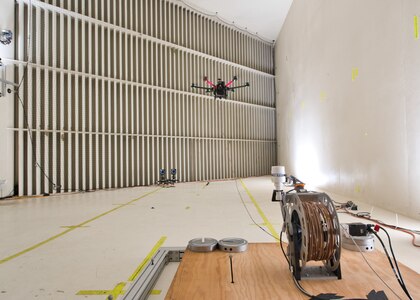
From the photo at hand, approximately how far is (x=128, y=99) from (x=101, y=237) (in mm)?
8082

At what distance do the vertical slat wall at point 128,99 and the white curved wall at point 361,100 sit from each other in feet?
14.4

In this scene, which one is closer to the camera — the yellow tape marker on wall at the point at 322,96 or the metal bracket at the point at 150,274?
the metal bracket at the point at 150,274

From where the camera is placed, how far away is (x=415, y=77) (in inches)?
172

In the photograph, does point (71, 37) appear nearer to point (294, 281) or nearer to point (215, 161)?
point (215, 161)

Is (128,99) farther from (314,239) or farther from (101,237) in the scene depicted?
(314,239)

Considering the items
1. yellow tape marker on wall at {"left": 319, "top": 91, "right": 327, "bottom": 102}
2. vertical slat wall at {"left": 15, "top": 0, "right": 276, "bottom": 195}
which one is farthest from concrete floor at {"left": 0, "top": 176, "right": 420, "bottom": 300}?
yellow tape marker on wall at {"left": 319, "top": 91, "right": 327, "bottom": 102}

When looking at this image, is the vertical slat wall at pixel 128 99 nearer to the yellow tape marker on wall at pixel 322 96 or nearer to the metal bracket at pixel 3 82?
the metal bracket at pixel 3 82

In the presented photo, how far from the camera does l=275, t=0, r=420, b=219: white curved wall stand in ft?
15.0

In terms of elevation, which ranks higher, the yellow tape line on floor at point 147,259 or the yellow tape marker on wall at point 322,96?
the yellow tape marker on wall at point 322,96

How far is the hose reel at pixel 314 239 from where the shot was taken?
69.3 inches

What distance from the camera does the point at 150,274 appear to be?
7.00ft

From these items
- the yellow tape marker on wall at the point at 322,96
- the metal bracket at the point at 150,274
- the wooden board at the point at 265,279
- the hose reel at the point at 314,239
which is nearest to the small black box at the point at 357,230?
the wooden board at the point at 265,279

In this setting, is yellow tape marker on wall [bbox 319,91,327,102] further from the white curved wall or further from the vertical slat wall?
the vertical slat wall

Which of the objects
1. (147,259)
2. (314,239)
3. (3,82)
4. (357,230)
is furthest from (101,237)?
(3,82)
